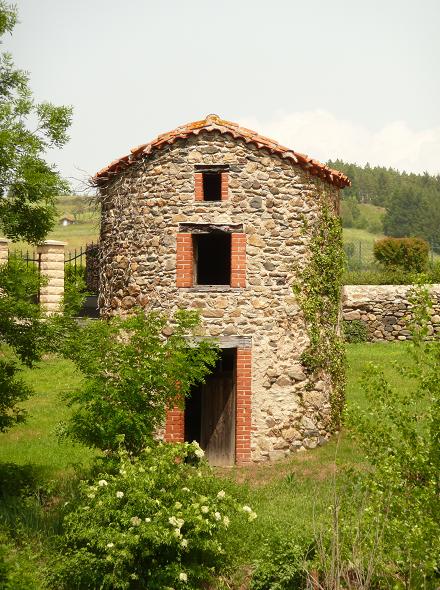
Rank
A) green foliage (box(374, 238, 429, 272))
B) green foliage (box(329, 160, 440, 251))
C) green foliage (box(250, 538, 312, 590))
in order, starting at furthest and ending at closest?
green foliage (box(329, 160, 440, 251))
green foliage (box(374, 238, 429, 272))
green foliage (box(250, 538, 312, 590))

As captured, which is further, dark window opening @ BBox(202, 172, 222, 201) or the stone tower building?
dark window opening @ BBox(202, 172, 222, 201)

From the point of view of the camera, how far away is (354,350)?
24.6m

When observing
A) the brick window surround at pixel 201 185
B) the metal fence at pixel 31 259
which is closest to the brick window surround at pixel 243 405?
the brick window surround at pixel 201 185

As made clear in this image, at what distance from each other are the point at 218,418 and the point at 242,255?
11.2 feet

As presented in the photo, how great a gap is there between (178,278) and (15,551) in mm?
6483

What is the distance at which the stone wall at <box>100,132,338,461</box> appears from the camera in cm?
1534

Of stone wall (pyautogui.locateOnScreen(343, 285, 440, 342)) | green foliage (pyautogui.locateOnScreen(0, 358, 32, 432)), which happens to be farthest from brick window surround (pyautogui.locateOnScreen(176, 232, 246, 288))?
stone wall (pyautogui.locateOnScreen(343, 285, 440, 342))

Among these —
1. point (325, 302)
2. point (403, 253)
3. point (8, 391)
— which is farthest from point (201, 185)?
point (403, 253)

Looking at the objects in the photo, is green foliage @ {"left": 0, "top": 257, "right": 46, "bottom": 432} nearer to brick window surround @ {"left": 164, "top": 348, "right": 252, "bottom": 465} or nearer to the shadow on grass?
the shadow on grass

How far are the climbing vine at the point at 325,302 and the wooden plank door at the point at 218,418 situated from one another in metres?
1.74

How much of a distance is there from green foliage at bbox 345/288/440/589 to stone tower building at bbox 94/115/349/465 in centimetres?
715

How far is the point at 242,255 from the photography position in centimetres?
1536

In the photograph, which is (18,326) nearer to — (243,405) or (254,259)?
(243,405)

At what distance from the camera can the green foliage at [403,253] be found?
3675 cm
